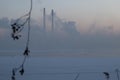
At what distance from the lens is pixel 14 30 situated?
3.01 metres

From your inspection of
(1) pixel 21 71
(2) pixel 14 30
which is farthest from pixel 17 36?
(1) pixel 21 71

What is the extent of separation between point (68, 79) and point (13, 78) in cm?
6254

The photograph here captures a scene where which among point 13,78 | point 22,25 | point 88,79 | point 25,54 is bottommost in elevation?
point 88,79

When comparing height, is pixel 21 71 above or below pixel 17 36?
below

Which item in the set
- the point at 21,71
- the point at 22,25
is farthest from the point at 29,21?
the point at 21,71

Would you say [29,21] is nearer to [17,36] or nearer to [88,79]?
[17,36]

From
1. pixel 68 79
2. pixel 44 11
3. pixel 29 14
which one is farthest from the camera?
pixel 68 79

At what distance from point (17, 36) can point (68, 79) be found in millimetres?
62819

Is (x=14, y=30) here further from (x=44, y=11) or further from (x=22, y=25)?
(x=44, y=11)

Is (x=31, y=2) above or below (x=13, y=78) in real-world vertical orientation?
above

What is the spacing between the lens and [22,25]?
2986 millimetres

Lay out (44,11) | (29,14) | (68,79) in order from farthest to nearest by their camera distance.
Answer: (68,79), (44,11), (29,14)

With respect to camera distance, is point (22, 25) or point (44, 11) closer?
point (22, 25)

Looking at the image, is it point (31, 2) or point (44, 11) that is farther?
point (44, 11)
